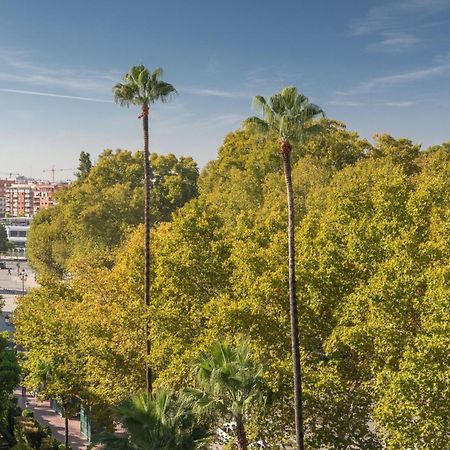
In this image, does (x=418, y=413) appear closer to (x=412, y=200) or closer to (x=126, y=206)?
(x=412, y=200)

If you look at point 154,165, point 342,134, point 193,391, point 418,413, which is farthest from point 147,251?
point 154,165

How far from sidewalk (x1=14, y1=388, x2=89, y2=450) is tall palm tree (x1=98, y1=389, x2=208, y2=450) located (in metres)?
17.7

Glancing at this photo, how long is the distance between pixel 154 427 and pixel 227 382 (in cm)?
271

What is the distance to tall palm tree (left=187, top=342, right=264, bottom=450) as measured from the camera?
1780 centimetres

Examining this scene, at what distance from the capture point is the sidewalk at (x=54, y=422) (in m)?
33.5

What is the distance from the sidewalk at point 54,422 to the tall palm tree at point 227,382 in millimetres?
17335

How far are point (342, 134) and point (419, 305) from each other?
46.4 meters

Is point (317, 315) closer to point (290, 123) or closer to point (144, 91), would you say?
point (290, 123)

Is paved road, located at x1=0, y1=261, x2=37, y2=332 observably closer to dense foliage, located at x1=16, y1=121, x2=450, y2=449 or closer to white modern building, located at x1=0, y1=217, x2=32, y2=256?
white modern building, located at x1=0, y1=217, x2=32, y2=256

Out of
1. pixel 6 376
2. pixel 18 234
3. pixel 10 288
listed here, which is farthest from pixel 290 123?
pixel 18 234

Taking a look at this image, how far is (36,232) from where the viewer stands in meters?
80.1

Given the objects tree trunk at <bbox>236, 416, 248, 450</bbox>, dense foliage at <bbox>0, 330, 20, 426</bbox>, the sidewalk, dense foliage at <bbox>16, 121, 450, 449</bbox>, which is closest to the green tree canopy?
the sidewalk

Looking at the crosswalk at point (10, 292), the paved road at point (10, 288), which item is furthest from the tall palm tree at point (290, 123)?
the crosswalk at point (10, 292)

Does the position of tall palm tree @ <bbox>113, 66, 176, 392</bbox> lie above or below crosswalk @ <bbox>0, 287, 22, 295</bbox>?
above
